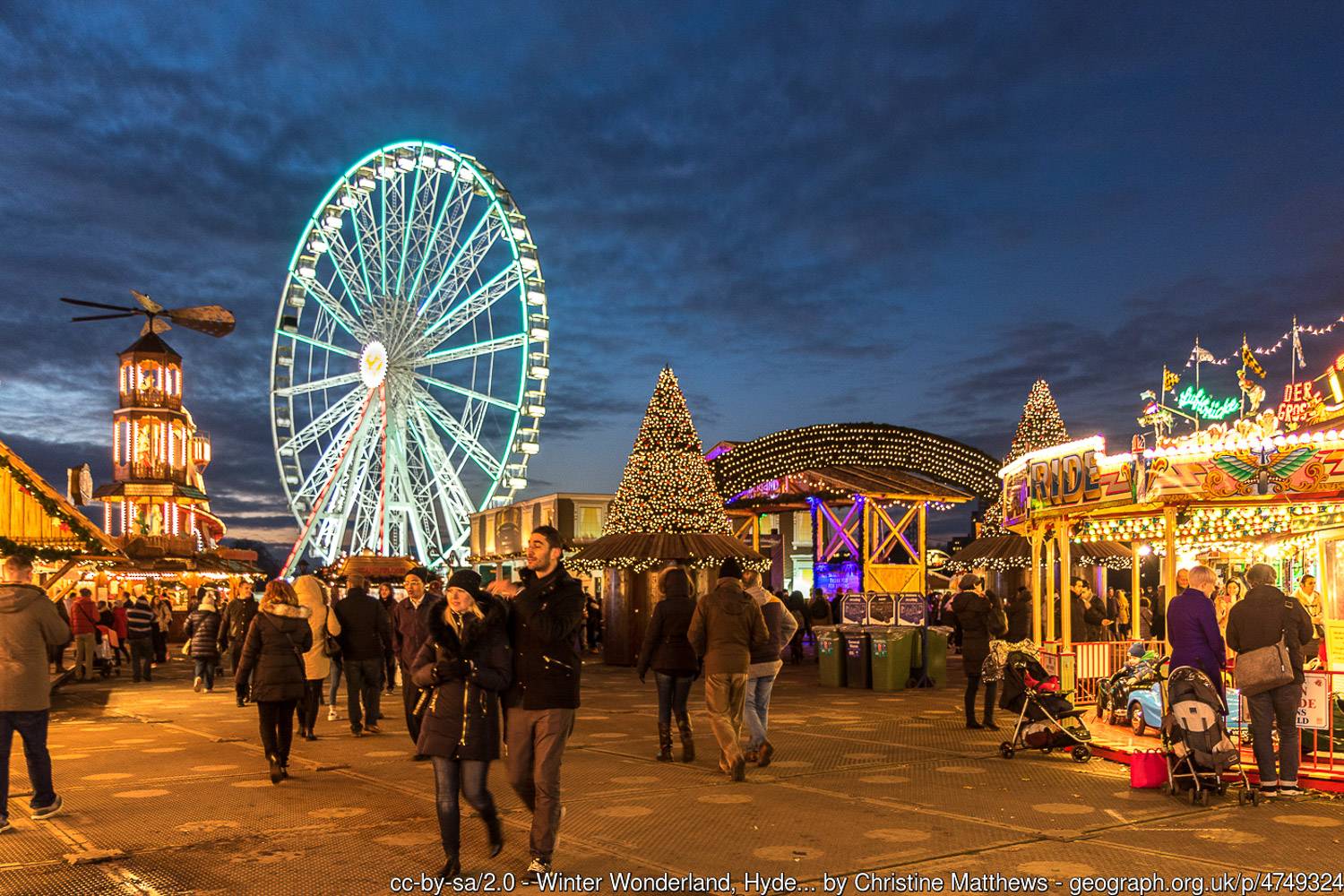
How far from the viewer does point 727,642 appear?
359 inches

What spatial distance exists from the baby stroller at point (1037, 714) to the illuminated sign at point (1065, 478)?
289 centimetres

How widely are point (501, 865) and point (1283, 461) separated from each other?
8.16 m

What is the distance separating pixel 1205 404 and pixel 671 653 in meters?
6.19

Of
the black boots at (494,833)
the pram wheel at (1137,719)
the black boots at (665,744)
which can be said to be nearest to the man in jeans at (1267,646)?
the pram wheel at (1137,719)

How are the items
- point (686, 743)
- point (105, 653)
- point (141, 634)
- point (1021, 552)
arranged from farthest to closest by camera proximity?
point (1021, 552)
point (105, 653)
point (141, 634)
point (686, 743)

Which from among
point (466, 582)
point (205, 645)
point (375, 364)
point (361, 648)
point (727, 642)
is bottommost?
point (205, 645)

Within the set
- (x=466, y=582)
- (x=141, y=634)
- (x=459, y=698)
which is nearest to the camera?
(x=459, y=698)

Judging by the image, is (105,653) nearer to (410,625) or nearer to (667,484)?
(667,484)

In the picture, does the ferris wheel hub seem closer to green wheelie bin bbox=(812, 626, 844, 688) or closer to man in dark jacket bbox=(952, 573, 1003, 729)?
green wheelie bin bbox=(812, 626, 844, 688)

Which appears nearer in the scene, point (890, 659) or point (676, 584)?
point (676, 584)

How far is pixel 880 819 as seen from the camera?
23.5 feet

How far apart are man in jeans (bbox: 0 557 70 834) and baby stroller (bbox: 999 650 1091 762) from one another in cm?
679

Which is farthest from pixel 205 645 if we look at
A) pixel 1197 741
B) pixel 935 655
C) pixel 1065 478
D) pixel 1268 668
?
pixel 1268 668

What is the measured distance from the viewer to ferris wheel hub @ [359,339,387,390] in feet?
105
